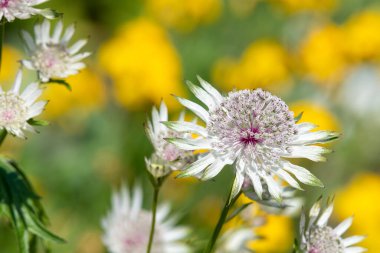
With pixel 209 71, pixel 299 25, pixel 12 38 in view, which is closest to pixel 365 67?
pixel 299 25

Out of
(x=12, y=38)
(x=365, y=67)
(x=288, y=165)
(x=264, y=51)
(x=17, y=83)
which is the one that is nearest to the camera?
(x=288, y=165)

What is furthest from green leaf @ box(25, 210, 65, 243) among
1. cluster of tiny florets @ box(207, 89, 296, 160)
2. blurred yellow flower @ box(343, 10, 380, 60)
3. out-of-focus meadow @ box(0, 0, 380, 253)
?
blurred yellow flower @ box(343, 10, 380, 60)

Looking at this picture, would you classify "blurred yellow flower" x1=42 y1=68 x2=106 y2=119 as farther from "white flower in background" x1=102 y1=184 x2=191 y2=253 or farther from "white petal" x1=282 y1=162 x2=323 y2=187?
"white petal" x1=282 y1=162 x2=323 y2=187

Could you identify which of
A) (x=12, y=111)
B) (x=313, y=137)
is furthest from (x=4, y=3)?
(x=313, y=137)

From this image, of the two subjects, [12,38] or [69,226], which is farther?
[12,38]

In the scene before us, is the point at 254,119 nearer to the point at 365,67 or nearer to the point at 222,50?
the point at 365,67

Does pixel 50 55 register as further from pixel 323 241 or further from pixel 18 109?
pixel 323 241

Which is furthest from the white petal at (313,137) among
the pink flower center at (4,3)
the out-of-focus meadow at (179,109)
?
the out-of-focus meadow at (179,109)
